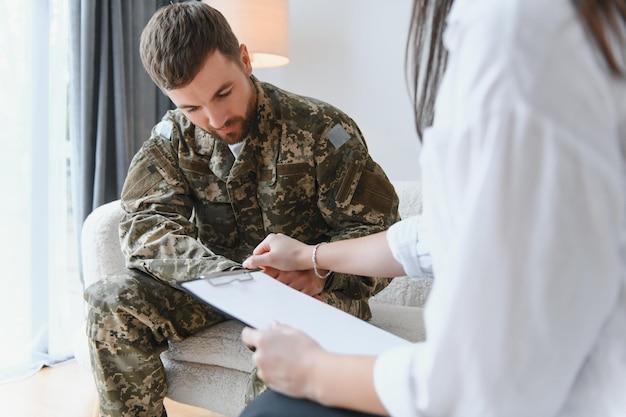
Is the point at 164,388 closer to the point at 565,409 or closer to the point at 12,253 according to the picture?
the point at 565,409

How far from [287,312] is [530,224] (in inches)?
14.5

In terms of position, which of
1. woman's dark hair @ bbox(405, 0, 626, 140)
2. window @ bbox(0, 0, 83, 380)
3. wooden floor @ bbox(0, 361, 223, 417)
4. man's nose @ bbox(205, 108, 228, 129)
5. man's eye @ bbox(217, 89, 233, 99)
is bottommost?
wooden floor @ bbox(0, 361, 223, 417)

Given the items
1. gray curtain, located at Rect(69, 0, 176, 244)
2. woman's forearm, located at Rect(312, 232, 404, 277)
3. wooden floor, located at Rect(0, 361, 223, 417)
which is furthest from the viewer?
gray curtain, located at Rect(69, 0, 176, 244)

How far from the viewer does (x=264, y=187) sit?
1244 millimetres

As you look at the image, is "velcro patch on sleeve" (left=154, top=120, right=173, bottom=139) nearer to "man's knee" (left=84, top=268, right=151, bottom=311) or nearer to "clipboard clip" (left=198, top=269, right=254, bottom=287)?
"man's knee" (left=84, top=268, right=151, bottom=311)

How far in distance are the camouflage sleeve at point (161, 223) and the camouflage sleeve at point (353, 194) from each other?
0.89 feet

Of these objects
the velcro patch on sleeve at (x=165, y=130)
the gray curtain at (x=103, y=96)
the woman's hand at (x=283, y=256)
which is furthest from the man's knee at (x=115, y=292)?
the gray curtain at (x=103, y=96)

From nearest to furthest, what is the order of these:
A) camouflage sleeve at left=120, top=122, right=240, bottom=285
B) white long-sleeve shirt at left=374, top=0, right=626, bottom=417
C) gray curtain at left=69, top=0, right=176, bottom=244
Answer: white long-sleeve shirt at left=374, top=0, right=626, bottom=417
camouflage sleeve at left=120, top=122, right=240, bottom=285
gray curtain at left=69, top=0, right=176, bottom=244

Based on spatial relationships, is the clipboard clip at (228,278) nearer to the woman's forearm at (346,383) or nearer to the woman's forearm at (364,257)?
the woman's forearm at (364,257)

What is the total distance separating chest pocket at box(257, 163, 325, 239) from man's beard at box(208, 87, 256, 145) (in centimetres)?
10

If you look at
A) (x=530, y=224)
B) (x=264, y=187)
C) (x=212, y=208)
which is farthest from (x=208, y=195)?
(x=530, y=224)

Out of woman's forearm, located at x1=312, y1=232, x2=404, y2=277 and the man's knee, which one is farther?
the man's knee

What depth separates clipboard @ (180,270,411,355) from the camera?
56 cm

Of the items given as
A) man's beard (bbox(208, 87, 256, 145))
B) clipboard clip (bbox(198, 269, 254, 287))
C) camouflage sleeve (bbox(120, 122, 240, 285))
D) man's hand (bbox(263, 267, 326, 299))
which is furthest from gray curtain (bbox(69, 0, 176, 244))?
clipboard clip (bbox(198, 269, 254, 287))
